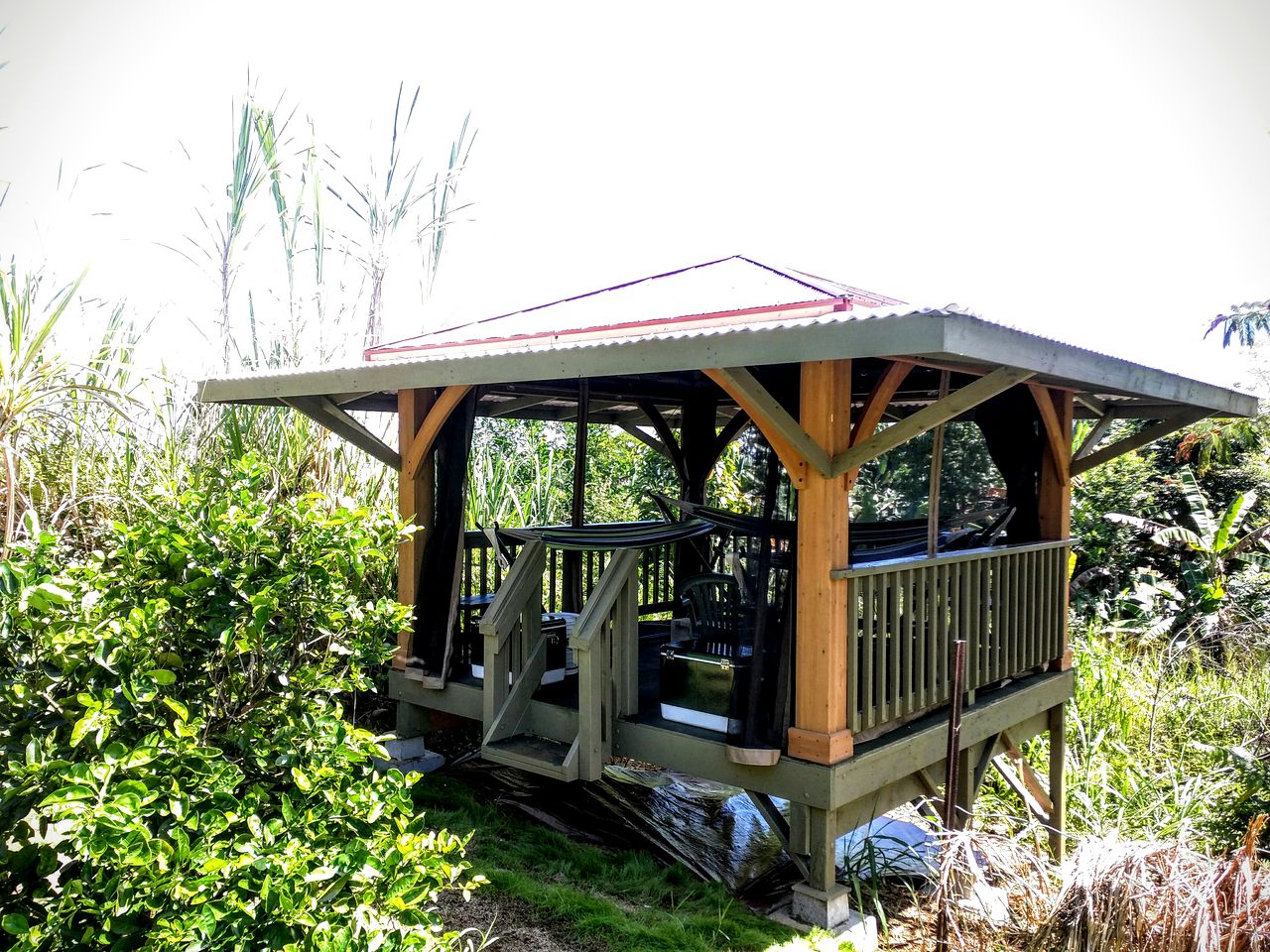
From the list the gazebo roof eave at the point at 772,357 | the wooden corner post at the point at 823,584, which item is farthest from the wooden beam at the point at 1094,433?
the wooden corner post at the point at 823,584

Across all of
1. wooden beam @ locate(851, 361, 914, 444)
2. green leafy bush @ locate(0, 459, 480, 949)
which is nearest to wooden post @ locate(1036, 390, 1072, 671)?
wooden beam @ locate(851, 361, 914, 444)

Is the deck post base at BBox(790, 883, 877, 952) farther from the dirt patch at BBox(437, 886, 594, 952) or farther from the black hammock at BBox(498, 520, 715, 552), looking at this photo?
the black hammock at BBox(498, 520, 715, 552)

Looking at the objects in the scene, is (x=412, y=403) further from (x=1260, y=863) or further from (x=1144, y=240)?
(x=1144, y=240)

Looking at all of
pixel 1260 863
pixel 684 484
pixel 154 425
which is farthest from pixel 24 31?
pixel 1260 863

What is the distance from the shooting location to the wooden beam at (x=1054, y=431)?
588 centimetres

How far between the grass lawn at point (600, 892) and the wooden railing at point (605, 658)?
0.54m

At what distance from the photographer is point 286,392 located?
228 inches

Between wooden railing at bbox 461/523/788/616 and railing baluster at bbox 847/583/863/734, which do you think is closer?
railing baluster at bbox 847/583/863/734

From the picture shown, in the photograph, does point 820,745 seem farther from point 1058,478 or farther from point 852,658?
point 1058,478

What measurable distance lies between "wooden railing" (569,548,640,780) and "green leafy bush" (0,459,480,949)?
1.80 meters

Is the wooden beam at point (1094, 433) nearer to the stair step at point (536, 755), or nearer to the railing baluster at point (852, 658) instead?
the railing baluster at point (852, 658)

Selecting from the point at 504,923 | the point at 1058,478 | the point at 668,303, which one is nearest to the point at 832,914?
the point at 504,923

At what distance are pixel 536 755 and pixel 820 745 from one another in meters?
1.53

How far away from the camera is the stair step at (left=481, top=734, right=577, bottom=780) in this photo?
4730 millimetres
